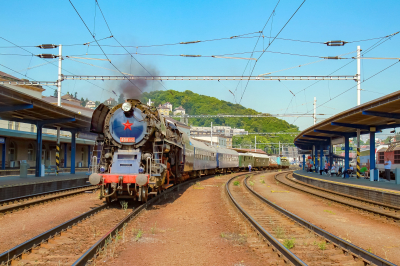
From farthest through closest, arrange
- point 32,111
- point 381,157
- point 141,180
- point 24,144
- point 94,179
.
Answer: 1. point 381,157
2. point 24,144
3. point 32,111
4. point 94,179
5. point 141,180

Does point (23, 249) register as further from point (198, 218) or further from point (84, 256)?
point (198, 218)

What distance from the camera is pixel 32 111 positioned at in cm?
1888

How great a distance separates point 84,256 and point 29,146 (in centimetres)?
3484

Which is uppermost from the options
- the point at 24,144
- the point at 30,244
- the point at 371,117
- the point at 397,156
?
the point at 371,117

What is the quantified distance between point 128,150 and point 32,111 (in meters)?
9.49

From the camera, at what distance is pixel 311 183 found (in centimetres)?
2703

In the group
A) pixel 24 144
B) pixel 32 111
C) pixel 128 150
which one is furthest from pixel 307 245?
pixel 24 144

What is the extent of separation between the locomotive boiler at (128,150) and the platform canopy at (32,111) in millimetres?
4629

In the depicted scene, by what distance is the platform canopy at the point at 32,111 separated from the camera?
15192 mm

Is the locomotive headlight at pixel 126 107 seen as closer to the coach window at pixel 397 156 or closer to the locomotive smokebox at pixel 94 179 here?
the locomotive smokebox at pixel 94 179

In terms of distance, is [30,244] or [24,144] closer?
[30,244]

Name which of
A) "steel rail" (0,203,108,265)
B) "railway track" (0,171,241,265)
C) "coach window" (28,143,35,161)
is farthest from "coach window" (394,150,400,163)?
"coach window" (28,143,35,161)

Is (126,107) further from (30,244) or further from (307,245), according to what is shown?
(307,245)

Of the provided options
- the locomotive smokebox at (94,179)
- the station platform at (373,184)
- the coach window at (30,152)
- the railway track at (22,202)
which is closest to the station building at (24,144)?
the coach window at (30,152)
